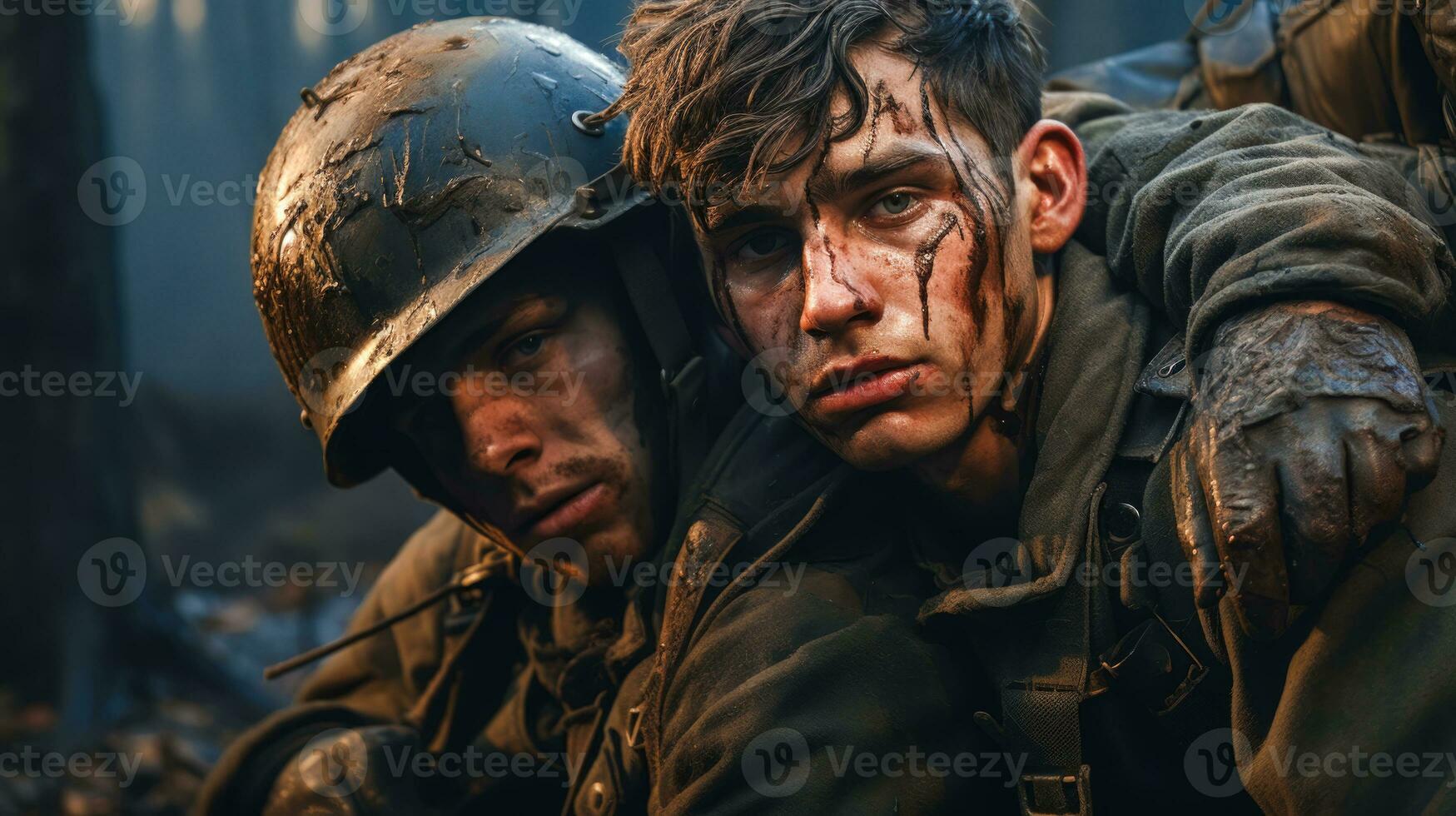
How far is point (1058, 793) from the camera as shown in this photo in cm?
178

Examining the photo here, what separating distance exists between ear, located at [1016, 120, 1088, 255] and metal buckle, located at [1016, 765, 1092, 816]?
0.79m

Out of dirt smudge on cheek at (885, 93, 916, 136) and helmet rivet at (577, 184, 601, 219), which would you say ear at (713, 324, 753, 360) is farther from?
dirt smudge on cheek at (885, 93, 916, 136)

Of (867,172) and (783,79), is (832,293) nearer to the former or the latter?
(867,172)

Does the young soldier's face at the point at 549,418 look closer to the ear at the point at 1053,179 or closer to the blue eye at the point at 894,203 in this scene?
the blue eye at the point at 894,203

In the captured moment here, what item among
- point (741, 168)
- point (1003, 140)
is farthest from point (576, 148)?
point (1003, 140)

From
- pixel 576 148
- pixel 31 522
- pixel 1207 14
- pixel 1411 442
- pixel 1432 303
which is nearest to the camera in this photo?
pixel 1411 442

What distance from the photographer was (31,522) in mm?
4574

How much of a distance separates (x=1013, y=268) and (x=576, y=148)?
3.12 ft

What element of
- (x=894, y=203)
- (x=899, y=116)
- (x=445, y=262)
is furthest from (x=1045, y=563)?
(x=445, y=262)

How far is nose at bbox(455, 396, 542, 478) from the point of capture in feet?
7.60

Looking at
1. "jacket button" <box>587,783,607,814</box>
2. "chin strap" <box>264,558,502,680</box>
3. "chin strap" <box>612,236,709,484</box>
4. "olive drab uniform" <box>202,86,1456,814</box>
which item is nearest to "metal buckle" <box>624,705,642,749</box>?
"olive drab uniform" <box>202,86,1456,814</box>

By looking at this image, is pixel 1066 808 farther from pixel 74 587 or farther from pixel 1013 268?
pixel 74 587

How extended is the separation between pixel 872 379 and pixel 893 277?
0.49 ft

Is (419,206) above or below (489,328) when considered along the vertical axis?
above
